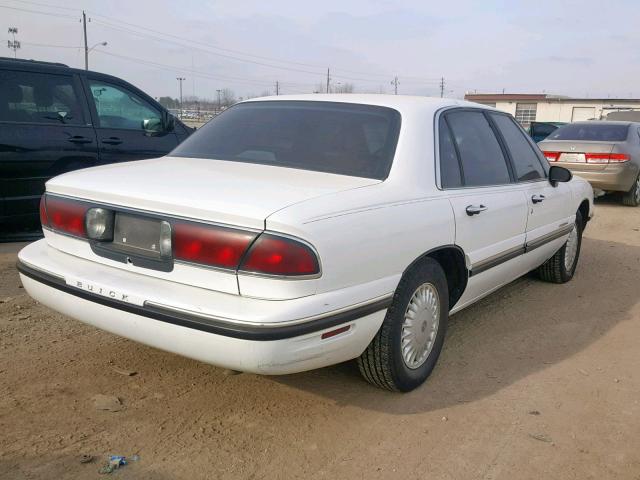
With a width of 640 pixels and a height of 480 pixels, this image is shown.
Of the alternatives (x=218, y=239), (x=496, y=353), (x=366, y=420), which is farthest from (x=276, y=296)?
(x=496, y=353)

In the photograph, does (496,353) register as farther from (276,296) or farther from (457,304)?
(276,296)

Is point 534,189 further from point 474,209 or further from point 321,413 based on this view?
point 321,413

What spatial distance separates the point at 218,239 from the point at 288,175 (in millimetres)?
715

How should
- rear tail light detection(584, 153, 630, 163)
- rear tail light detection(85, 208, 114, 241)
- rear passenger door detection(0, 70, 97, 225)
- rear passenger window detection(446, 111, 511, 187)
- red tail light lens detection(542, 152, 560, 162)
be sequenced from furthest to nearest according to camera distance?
red tail light lens detection(542, 152, 560, 162) → rear tail light detection(584, 153, 630, 163) → rear passenger door detection(0, 70, 97, 225) → rear passenger window detection(446, 111, 511, 187) → rear tail light detection(85, 208, 114, 241)

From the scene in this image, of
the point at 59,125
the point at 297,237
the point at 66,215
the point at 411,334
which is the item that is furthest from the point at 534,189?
the point at 59,125

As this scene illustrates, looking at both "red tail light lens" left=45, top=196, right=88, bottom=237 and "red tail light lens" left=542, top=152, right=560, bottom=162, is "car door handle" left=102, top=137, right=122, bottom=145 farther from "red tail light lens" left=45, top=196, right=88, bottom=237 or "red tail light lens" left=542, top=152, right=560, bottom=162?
"red tail light lens" left=542, top=152, right=560, bottom=162

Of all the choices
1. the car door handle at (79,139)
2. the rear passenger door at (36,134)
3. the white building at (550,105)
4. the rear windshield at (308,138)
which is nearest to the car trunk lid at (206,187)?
the rear windshield at (308,138)

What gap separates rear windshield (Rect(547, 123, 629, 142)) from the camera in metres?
10.3

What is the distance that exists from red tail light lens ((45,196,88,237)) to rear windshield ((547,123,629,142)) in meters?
9.67

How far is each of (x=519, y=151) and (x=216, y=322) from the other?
9.79 feet

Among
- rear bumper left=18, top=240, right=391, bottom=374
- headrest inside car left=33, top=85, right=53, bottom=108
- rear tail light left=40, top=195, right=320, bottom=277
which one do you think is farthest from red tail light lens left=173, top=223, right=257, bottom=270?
headrest inside car left=33, top=85, right=53, bottom=108

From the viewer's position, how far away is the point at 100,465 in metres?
2.46

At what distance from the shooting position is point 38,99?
18.2ft

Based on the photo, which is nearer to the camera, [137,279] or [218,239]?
[218,239]
